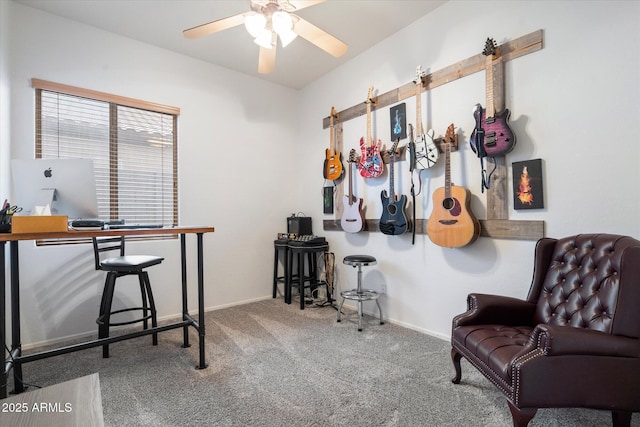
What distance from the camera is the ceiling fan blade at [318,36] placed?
2.22m

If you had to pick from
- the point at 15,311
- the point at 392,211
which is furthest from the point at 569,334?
the point at 15,311

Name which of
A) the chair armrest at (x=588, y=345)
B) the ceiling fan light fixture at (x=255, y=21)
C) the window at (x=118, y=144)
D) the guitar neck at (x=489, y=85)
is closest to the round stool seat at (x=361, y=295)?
the chair armrest at (x=588, y=345)

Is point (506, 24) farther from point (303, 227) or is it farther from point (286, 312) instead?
point (286, 312)

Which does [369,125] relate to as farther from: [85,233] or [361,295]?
[85,233]

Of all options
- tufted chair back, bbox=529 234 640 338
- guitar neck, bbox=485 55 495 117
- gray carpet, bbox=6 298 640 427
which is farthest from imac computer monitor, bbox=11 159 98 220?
tufted chair back, bbox=529 234 640 338

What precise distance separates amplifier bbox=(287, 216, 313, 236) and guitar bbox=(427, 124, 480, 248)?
179cm

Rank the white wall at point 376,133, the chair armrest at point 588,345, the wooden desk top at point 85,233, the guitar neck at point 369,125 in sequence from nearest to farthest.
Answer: the chair armrest at point 588,345 → the wooden desk top at point 85,233 → the white wall at point 376,133 → the guitar neck at point 369,125

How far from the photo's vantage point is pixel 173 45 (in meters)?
3.28

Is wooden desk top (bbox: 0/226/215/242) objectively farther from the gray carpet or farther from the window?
the window

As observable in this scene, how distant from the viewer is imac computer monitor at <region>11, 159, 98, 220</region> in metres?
1.80

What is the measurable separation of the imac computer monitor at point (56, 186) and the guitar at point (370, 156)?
7.91ft

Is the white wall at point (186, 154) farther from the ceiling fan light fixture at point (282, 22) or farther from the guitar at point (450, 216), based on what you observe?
the guitar at point (450, 216)

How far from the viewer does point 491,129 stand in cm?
229

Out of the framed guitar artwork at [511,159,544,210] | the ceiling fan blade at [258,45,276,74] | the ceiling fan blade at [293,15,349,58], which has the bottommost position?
the framed guitar artwork at [511,159,544,210]
